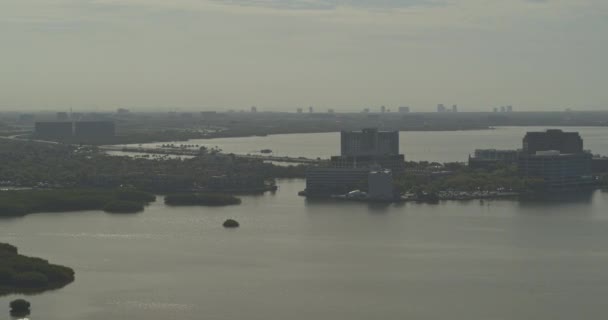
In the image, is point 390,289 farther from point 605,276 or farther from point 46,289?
point 46,289

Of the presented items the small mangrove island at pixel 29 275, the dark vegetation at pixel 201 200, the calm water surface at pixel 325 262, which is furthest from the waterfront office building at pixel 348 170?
the small mangrove island at pixel 29 275

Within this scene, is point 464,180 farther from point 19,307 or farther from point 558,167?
point 19,307

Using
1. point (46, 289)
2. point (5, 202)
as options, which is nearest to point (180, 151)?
point (5, 202)

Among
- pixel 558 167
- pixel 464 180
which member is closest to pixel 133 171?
pixel 464 180

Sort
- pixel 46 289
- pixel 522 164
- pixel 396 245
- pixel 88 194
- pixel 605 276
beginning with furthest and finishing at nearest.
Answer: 1. pixel 522 164
2. pixel 88 194
3. pixel 396 245
4. pixel 605 276
5. pixel 46 289

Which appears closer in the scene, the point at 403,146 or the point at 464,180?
the point at 464,180

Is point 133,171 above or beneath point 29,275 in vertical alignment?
above
